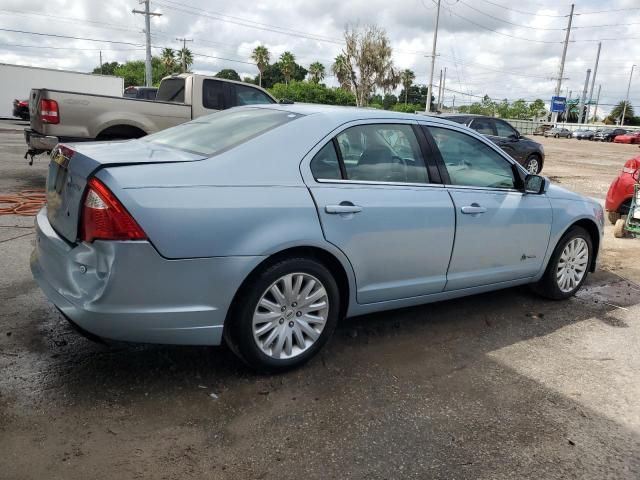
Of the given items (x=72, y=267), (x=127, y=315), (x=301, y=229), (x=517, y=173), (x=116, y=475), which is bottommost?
(x=116, y=475)

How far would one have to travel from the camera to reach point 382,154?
3678mm

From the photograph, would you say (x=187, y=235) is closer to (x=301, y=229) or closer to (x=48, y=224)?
(x=301, y=229)

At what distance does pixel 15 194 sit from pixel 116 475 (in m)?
6.85

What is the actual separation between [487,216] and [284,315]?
1819 mm

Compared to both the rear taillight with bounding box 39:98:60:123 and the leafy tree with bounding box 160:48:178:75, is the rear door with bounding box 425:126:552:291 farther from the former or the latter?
the leafy tree with bounding box 160:48:178:75

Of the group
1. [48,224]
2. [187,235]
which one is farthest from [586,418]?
[48,224]

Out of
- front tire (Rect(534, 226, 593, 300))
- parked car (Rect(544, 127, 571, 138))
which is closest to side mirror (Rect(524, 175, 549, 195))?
front tire (Rect(534, 226, 593, 300))

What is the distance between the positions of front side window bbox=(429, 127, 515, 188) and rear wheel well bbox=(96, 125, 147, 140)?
5.85m

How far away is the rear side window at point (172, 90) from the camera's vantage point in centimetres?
988

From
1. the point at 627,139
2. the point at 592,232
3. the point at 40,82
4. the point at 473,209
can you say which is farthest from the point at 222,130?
the point at 627,139

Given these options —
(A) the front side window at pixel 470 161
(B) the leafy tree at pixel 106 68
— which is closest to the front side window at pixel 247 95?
(A) the front side window at pixel 470 161

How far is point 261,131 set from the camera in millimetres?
3348

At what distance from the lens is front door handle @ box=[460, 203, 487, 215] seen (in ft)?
12.8

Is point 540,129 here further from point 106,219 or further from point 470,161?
point 106,219
